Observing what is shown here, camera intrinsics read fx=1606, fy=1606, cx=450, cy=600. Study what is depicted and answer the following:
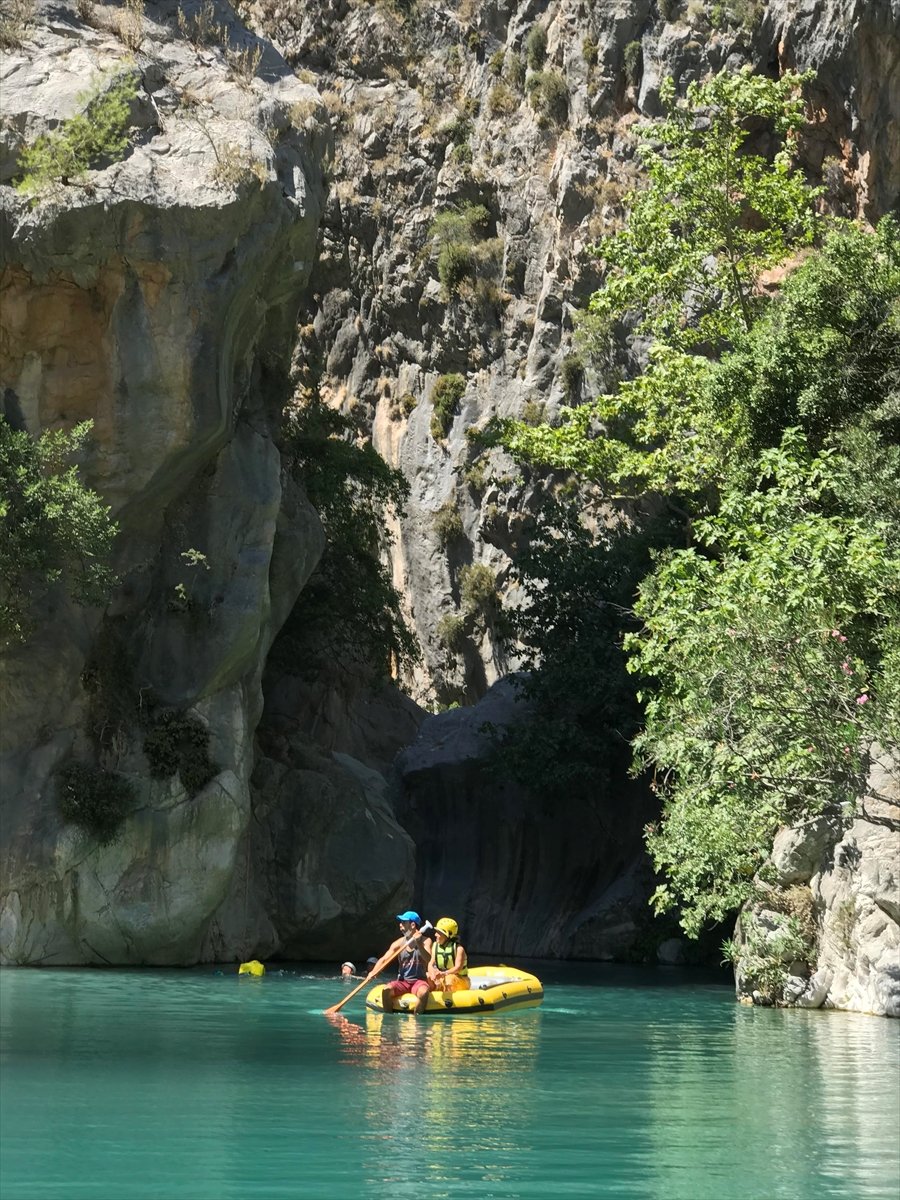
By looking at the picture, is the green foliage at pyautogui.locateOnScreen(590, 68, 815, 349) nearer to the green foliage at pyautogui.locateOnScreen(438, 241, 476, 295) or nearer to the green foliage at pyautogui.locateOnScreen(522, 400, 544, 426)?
the green foliage at pyautogui.locateOnScreen(522, 400, 544, 426)

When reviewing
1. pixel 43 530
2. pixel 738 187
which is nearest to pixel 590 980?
pixel 43 530

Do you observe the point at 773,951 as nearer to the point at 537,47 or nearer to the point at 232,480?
the point at 232,480

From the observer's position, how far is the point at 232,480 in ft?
102

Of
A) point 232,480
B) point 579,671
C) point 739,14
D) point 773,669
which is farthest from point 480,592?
point 773,669

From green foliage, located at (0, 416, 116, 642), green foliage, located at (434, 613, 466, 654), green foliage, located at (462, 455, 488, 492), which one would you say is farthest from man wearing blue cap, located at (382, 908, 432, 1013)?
green foliage, located at (462, 455, 488, 492)

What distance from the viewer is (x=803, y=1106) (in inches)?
490

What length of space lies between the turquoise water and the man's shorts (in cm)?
40

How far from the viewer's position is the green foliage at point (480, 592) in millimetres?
48812

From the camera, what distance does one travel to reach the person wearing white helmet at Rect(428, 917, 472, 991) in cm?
2105

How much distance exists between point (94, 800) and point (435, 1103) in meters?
15.8

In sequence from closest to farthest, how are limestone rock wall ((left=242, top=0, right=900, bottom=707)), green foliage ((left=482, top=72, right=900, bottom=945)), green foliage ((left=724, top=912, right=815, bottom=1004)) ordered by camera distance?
green foliage ((left=482, top=72, right=900, bottom=945)), green foliage ((left=724, top=912, right=815, bottom=1004)), limestone rock wall ((left=242, top=0, right=900, bottom=707))

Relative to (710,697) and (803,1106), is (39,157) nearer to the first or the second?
(710,697)

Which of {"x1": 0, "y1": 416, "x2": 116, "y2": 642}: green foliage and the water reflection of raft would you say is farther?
{"x1": 0, "y1": 416, "x2": 116, "y2": 642}: green foliage

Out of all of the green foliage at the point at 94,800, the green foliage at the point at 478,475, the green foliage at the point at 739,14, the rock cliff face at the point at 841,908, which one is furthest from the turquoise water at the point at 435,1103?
the green foliage at the point at 478,475
